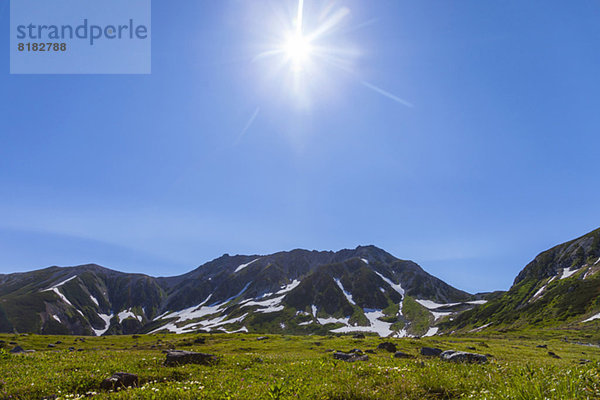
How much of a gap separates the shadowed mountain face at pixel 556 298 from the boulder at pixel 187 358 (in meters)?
133

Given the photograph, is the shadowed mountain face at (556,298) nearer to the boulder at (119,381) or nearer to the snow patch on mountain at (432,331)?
the snow patch on mountain at (432,331)

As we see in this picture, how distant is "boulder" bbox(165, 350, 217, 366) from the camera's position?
56.1ft

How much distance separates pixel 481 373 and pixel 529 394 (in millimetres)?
5969

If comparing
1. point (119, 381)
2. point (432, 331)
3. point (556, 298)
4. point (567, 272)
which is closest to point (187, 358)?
point (119, 381)

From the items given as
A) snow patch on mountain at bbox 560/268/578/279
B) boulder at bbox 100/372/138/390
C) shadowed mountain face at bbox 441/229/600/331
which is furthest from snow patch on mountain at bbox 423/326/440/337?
boulder at bbox 100/372/138/390

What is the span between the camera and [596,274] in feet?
461

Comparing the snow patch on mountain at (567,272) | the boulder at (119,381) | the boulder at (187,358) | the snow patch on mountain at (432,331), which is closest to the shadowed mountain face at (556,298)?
the snow patch on mountain at (567,272)

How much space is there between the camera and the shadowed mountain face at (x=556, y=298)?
118 m

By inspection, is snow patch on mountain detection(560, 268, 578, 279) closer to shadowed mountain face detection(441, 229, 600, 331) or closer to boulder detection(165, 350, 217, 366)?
shadowed mountain face detection(441, 229, 600, 331)

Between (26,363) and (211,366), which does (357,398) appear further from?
(26,363)

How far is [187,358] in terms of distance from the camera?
1773 centimetres

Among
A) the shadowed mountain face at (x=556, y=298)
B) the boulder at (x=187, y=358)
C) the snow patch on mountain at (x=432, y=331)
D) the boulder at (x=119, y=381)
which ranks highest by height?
the boulder at (x=119, y=381)

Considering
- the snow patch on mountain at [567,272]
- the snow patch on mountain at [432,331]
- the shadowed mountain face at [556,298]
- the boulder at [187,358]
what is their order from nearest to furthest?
1. the boulder at [187,358]
2. the shadowed mountain face at [556,298]
3. the snow patch on mountain at [567,272]
4. the snow patch on mountain at [432,331]

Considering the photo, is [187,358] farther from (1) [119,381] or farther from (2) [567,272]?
(2) [567,272]
